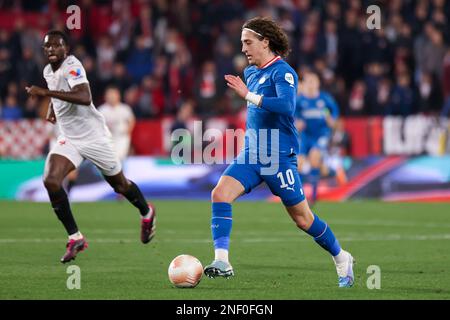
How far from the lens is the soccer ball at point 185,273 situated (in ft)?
29.4

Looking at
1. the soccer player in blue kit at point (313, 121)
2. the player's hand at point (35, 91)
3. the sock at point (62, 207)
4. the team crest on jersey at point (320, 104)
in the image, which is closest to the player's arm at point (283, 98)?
the player's hand at point (35, 91)

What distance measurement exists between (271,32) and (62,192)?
319cm

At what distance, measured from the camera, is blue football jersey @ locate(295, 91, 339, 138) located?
19.6 metres

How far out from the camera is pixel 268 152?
929cm

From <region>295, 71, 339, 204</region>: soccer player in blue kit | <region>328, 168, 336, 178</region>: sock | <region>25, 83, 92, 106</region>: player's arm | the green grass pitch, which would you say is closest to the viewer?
the green grass pitch

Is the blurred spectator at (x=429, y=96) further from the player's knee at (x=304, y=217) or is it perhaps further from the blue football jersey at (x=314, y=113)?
the player's knee at (x=304, y=217)

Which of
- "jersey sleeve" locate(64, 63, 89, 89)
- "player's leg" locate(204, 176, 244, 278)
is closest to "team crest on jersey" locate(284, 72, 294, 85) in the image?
"player's leg" locate(204, 176, 244, 278)

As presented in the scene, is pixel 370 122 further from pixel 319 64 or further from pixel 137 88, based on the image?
pixel 137 88

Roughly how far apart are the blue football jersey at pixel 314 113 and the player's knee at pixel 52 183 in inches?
349

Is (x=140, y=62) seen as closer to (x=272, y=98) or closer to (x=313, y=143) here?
(x=313, y=143)

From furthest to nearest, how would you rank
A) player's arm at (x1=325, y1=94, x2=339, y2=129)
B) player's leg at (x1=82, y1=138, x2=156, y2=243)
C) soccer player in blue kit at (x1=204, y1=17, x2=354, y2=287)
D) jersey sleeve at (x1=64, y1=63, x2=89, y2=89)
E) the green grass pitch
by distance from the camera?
player's arm at (x1=325, y1=94, x2=339, y2=129) → player's leg at (x1=82, y1=138, x2=156, y2=243) → jersey sleeve at (x1=64, y1=63, x2=89, y2=89) → soccer player in blue kit at (x1=204, y1=17, x2=354, y2=287) → the green grass pitch

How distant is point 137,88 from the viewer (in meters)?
24.8

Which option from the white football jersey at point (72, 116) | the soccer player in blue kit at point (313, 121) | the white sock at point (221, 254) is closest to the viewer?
the white sock at point (221, 254)

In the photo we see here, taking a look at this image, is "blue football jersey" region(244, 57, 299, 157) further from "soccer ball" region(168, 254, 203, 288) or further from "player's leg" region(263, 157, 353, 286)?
"soccer ball" region(168, 254, 203, 288)
